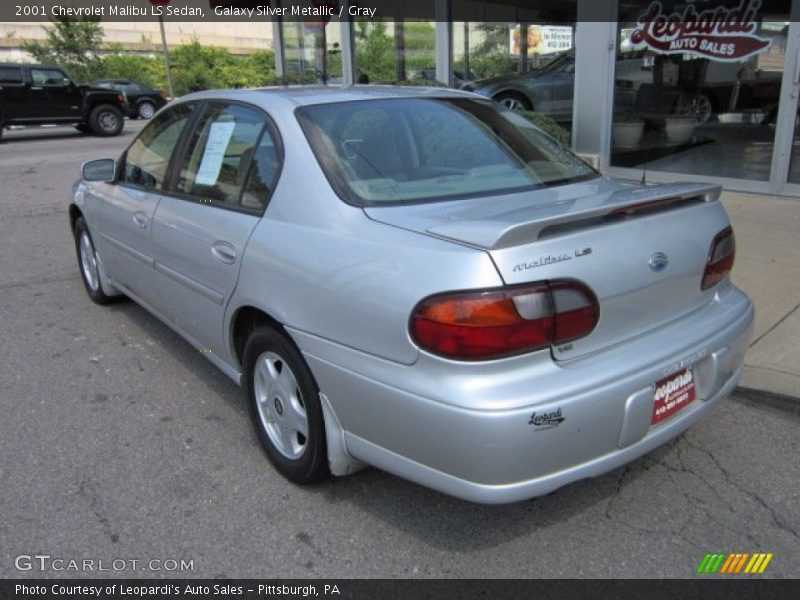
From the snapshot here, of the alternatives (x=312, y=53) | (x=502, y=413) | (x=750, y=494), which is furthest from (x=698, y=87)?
(x=312, y=53)

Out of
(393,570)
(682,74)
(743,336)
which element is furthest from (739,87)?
(393,570)

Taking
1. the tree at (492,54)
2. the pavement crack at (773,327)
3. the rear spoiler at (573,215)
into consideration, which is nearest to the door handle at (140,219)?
the rear spoiler at (573,215)

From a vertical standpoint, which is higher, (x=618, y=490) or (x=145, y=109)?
(x=145, y=109)

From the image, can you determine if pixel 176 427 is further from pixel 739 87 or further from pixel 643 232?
pixel 739 87

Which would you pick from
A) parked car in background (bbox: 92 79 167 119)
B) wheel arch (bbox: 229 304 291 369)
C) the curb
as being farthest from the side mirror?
parked car in background (bbox: 92 79 167 119)

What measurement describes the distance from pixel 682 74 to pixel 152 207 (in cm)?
747

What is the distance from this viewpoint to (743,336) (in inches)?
109

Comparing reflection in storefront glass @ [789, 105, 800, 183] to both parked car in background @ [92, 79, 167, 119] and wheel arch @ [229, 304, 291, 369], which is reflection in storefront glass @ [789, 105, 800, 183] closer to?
wheel arch @ [229, 304, 291, 369]

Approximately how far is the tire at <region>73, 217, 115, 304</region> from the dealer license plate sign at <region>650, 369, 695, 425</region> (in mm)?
4112

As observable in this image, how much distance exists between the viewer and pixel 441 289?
2143mm

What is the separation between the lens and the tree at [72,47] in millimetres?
34125

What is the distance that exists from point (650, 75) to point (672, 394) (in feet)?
25.4

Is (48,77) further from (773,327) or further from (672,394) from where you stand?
(672,394)

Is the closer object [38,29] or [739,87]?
[739,87]
